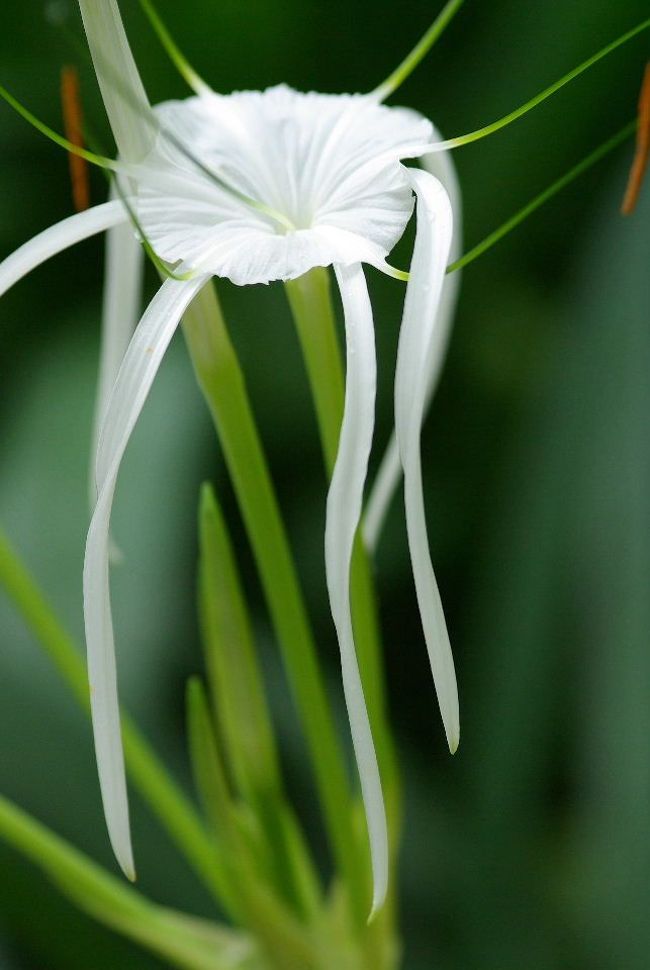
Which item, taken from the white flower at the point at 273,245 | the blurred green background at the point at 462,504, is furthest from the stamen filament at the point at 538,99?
the blurred green background at the point at 462,504

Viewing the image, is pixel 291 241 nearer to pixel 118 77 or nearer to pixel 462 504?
pixel 118 77

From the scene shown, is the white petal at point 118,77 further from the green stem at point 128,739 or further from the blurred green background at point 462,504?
the blurred green background at point 462,504

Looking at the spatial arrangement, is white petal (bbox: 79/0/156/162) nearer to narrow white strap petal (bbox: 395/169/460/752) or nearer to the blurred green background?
narrow white strap petal (bbox: 395/169/460/752)

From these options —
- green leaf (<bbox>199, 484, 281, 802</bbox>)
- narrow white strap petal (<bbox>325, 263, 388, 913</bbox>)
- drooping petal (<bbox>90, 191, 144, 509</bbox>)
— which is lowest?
green leaf (<bbox>199, 484, 281, 802</bbox>)

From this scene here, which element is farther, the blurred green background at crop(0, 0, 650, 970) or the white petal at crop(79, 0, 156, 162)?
the blurred green background at crop(0, 0, 650, 970)

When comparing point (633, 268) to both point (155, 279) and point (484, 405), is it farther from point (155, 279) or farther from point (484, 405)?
point (155, 279)

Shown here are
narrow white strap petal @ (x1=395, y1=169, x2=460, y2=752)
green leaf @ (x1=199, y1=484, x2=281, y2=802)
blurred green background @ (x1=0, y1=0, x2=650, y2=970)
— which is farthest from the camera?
blurred green background @ (x1=0, y1=0, x2=650, y2=970)

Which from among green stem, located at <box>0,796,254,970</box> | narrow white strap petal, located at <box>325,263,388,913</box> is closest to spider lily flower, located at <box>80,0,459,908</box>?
narrow white strap petal, located at <box>325,263,388,913</box>

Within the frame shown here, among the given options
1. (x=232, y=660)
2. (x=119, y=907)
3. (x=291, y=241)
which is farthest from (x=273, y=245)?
(x=119, y=907)
